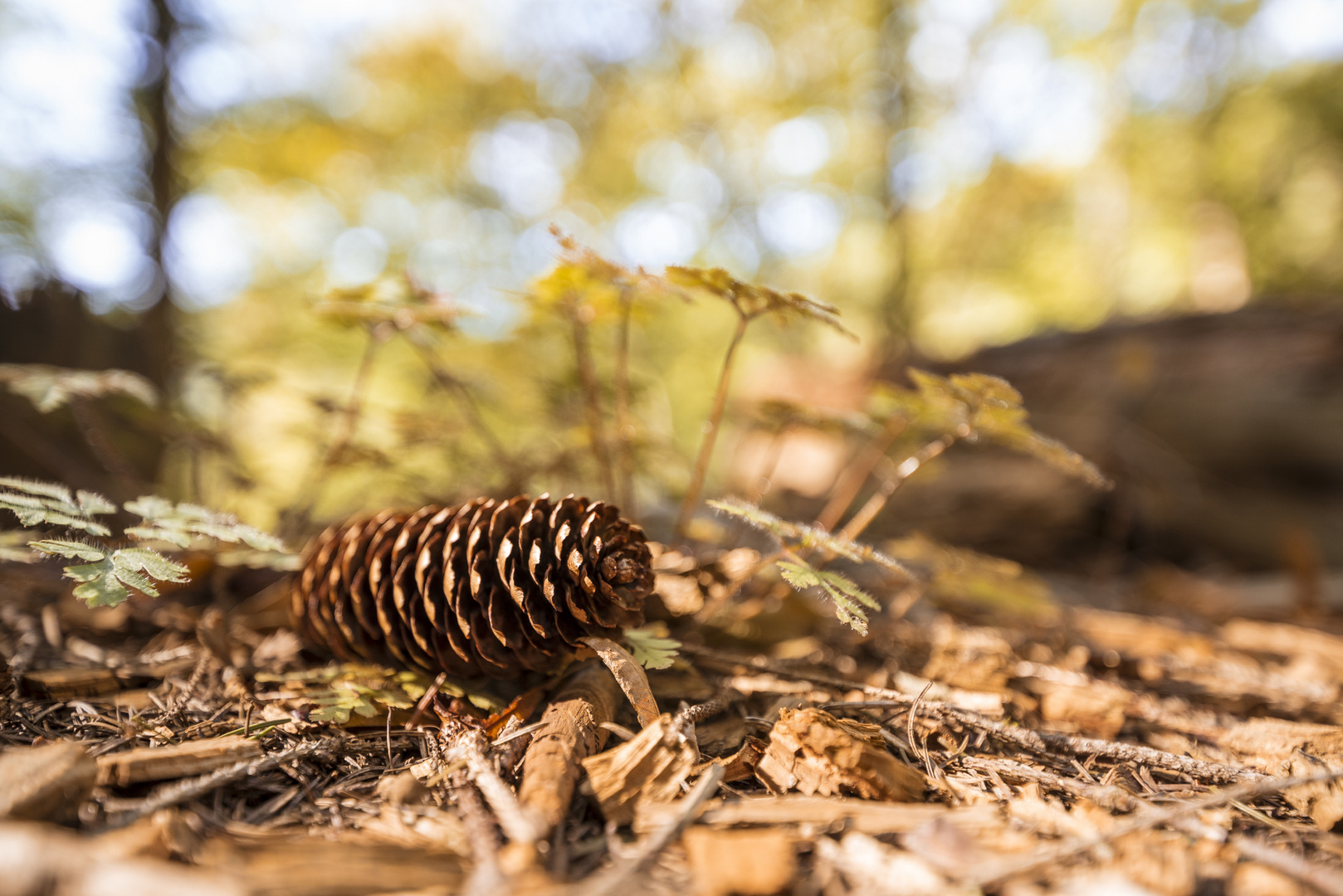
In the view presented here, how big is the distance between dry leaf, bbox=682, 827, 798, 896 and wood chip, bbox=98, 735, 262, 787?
2.57 ft

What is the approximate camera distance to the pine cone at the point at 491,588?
1266 millimetres

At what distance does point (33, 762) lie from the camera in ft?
2.76

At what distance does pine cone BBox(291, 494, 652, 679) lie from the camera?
127cm

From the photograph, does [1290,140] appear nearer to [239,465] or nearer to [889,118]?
[889,118]

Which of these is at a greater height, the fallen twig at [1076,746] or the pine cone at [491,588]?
the pine cone at [491,588]

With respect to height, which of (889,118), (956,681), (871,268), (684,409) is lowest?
(684,409)

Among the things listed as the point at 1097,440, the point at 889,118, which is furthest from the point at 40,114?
the point at 889,118

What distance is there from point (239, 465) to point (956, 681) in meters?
2.48

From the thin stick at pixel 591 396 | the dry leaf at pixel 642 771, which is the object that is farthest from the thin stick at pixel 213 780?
the thin stick at pixel 591 396

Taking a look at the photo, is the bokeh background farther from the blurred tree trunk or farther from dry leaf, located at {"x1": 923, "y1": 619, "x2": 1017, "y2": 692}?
dry leaf, located at {"x1": 923, "y1": 619, "x2": 1017, "y2": 692}

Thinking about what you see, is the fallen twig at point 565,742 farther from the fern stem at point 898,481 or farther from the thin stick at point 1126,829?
the fern stem at point 898,481

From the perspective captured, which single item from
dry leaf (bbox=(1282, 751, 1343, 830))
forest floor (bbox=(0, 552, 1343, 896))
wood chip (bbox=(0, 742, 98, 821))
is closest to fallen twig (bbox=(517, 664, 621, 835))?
forest floor (bbox=(0, 552, 1343, 896))

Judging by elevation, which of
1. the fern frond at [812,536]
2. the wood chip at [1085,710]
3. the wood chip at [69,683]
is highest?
the fern frond at [812,536]

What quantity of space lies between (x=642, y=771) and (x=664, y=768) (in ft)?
0.13
